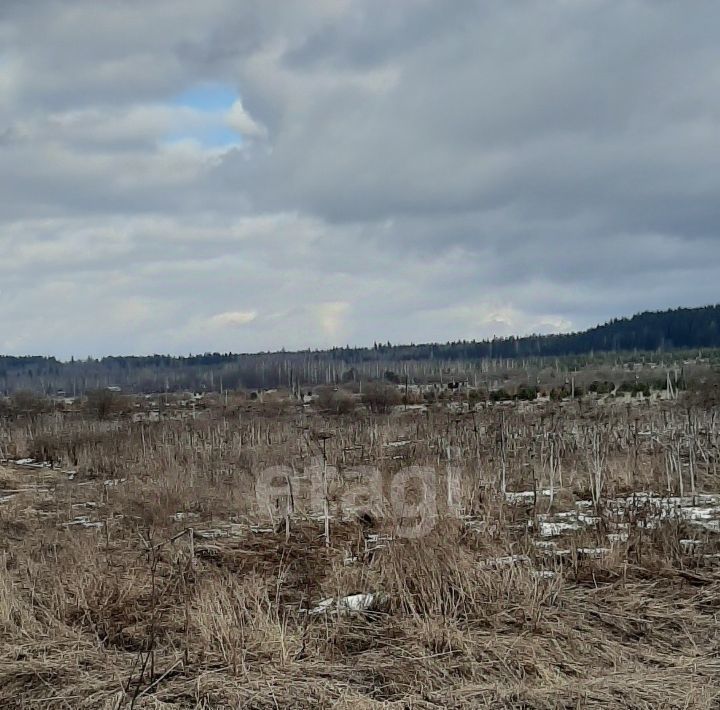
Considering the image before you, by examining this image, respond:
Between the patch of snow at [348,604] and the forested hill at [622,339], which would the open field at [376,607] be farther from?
the forested hill at [622,339]

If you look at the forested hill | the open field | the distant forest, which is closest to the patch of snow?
the open field

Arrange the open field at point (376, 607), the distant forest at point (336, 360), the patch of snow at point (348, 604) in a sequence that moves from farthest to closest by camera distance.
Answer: the distant forest at point (336, 360) → the patch of snow at point (348, 604) → the open field at point (376, 607)

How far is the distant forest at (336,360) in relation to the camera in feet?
327

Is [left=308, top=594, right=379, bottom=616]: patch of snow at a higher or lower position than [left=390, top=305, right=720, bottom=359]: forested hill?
lower

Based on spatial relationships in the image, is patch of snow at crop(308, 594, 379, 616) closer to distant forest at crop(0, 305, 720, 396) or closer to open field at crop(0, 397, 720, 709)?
open field at crop(0, 397, 720, 709)

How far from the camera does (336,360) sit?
428ft

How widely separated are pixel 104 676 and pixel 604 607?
3.18 meters

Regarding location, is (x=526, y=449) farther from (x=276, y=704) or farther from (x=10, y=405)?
(x=10, y=405)

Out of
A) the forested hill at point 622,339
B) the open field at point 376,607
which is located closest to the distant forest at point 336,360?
the forested hill at point 622,339

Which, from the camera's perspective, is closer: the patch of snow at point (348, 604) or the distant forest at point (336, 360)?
the patch of snow at point (348, 604)

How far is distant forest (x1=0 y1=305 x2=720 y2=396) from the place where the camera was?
99562mm

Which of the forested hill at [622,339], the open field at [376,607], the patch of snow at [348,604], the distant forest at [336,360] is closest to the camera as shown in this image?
the open field at [376,607]

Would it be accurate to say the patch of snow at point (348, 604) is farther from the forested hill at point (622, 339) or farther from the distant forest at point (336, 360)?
the forested hill at point (622, 339)

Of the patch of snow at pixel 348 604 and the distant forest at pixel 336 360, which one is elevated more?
the distant forest at pixel 336 360
